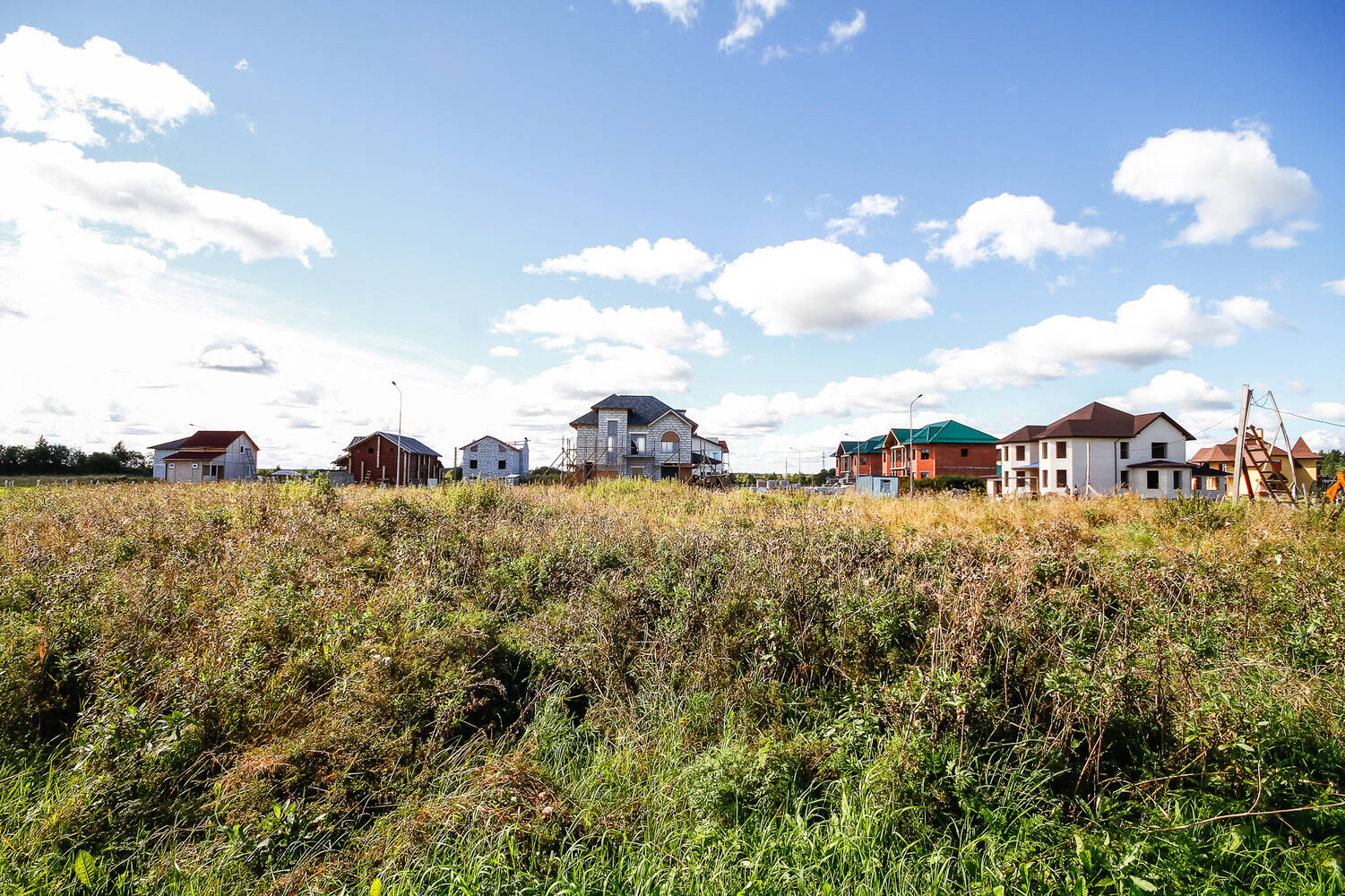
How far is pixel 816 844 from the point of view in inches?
121

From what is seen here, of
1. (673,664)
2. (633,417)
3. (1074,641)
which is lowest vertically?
(673,664)

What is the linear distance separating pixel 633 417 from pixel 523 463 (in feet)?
69.7

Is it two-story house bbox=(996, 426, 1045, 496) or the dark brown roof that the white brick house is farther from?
the dark brown roof

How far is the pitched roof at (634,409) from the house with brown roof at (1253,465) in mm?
29230

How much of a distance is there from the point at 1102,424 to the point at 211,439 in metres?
70.0

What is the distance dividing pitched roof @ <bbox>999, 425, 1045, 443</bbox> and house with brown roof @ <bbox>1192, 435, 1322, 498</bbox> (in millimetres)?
10498

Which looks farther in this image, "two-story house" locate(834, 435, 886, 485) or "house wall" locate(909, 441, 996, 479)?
"two-story house" locate(834, 435, 886, 485)

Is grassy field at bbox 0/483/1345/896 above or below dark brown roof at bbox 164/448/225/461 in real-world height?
below

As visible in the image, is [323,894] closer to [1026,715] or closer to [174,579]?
[1026,715]

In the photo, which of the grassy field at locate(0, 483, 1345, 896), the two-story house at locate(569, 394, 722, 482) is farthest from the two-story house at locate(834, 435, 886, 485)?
the grassy field at locate(0, 483, 1345, 896)

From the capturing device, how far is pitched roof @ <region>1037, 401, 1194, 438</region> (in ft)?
130

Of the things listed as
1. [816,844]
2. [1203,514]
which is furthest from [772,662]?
[1203,514]

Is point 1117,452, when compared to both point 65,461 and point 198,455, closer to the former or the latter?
point 198,455

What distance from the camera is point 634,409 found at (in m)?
41.5
